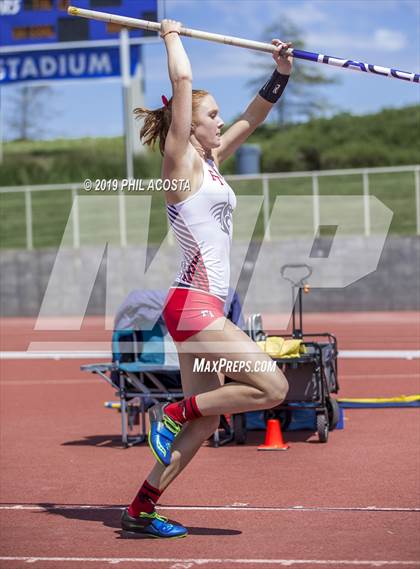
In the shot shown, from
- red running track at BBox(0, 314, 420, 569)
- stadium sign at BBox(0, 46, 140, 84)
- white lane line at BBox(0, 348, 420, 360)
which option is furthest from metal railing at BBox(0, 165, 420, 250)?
red running track at BBox(0, 314, 420, 569)

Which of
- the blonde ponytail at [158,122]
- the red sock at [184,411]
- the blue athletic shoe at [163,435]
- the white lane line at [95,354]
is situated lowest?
the white lane line at [95,354]

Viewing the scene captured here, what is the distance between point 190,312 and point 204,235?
1.31ft

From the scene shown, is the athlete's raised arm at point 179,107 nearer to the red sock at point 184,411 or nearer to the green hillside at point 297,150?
the red sock at point 184,411

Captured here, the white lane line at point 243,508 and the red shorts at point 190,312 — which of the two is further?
the white lane line at point 243,508

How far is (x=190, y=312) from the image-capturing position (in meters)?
5.70

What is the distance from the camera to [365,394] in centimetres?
1215

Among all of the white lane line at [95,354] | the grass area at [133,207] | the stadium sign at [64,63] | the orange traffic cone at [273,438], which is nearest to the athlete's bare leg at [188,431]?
the orange traffic cone at [273,438]

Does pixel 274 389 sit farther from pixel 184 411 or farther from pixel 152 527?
pixel 152 527

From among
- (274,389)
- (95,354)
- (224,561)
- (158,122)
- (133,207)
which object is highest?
(133,207)

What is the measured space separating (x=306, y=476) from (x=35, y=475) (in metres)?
1.93

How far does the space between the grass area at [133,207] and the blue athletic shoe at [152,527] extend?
18.5 metres

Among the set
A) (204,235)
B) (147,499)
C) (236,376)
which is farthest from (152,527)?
(204,235)

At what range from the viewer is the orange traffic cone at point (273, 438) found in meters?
8.88

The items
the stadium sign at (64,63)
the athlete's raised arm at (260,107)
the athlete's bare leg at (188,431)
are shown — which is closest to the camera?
the athlete's bare leg at (188,431)
